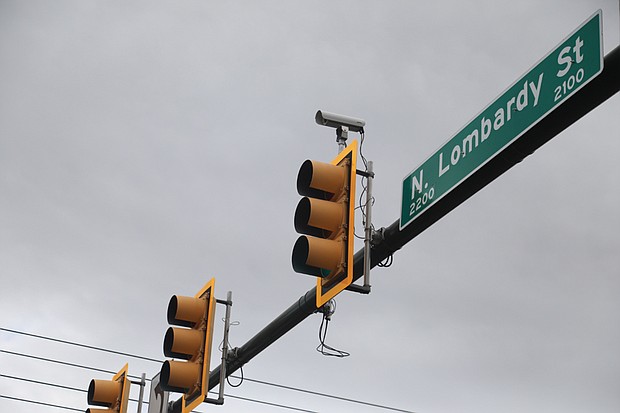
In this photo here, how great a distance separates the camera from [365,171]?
9469 millimetres

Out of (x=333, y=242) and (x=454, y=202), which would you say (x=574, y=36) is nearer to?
(x=454, y=202)

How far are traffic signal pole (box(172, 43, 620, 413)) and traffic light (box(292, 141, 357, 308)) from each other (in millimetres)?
535

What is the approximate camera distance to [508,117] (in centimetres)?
771

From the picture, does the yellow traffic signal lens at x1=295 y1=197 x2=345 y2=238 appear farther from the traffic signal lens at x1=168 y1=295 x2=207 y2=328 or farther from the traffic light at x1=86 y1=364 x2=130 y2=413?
the traffic light at x1=86 y1=364 x2=130 y2=413

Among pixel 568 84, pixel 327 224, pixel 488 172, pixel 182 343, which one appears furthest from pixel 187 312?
pixel 568 84

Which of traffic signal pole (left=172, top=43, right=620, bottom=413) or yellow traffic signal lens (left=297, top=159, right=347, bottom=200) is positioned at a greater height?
yellow traffic signal lens (left=297, top=159, right=347, bottom=200)

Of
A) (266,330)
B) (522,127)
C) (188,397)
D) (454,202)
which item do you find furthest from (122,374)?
(522,127)

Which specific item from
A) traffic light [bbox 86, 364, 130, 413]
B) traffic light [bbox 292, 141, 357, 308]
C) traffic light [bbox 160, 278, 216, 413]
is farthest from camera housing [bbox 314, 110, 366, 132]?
traffic light [bbox 86, 364, 130, 413]

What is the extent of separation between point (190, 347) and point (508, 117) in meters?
5.28

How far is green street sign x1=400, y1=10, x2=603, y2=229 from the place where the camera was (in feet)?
22.9

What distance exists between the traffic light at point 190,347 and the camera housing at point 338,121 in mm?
2893

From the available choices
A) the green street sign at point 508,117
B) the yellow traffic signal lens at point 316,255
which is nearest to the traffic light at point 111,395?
the yellow traffic signal lens at point 316,255

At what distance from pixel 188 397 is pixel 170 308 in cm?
103

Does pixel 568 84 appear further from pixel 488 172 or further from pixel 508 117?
pixel 488 172
